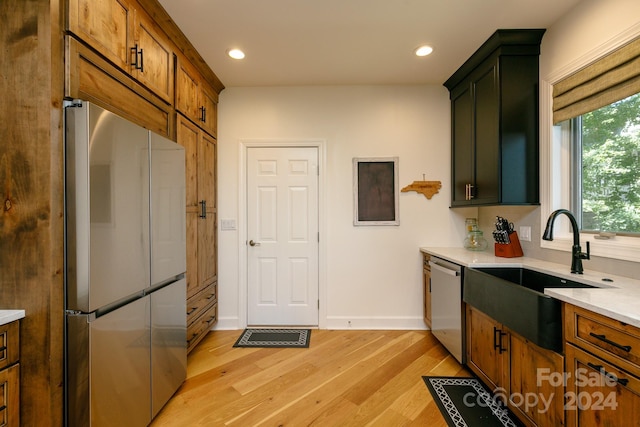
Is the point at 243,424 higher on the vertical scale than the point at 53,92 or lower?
lower

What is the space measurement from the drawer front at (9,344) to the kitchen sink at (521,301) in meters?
2.31

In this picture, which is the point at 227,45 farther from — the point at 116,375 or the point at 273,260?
the point at 116,375

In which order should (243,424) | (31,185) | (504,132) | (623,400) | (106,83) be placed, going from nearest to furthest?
(623,400) → (31,185) → (106,83) → (243,424) → (504,132)

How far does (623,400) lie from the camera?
105cm

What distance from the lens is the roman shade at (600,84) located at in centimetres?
155

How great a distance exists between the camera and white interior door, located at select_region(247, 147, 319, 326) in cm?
307

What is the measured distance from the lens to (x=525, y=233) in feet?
7.80

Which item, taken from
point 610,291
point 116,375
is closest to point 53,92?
point 116,375

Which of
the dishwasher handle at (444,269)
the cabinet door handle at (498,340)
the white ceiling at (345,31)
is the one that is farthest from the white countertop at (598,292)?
the white ceiling at (345,31)

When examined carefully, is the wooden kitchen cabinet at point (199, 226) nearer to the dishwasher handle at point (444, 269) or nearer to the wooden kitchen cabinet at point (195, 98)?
the wooden kitchen cabinet at point (195, 98)

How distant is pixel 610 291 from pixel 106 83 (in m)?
2.75

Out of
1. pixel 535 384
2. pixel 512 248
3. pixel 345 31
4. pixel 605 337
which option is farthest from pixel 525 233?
pixel 345 31

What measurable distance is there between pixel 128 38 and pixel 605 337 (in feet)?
9.17

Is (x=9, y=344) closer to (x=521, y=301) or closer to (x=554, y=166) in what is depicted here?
(x=521, y=301)
